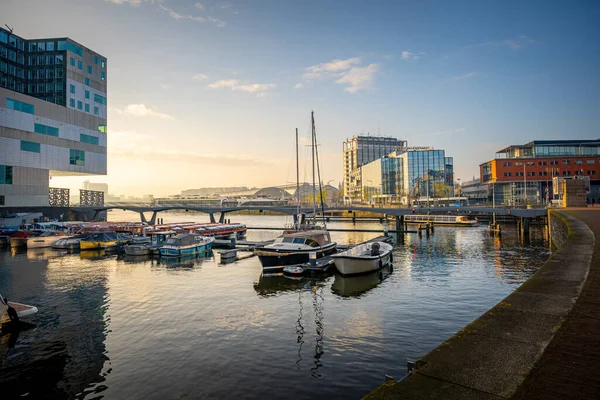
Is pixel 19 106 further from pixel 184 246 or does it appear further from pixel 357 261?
pixel 357 261

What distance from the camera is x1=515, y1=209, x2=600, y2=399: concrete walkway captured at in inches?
268

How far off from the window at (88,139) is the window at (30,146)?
12.8 meters

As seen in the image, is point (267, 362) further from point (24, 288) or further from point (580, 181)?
point (580, 181)

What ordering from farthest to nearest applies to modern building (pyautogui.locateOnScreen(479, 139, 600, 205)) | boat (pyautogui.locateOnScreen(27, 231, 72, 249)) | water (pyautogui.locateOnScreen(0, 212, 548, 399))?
modern building (pyautogui.locateOnScreen(479, 139, 600, 205)) → boat (pyautogui.locateOnScreen(27, 231, 72, 249)) → water (pyautogui.locateOnScreen(0, 212, 548, 399))

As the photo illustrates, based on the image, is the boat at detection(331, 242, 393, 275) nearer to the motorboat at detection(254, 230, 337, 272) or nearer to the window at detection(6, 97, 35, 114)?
the motorboat at detection(254, 230, 337, 272)

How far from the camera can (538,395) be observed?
6.68 m

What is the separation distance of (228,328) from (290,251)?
679 inches

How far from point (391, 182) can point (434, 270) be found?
156225 mm

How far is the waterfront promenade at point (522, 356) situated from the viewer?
23.0 ft

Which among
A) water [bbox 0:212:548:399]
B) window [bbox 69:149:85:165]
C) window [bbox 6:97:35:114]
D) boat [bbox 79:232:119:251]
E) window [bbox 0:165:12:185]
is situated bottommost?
water [bbox 0:212:548:399]

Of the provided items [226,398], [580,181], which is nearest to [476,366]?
[226,398]

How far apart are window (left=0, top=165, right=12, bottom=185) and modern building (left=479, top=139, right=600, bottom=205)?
132857mm

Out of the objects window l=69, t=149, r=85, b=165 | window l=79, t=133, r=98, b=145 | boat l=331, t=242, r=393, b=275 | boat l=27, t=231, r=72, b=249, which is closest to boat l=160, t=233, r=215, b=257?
boat l=27, t=231, r=72, b=249

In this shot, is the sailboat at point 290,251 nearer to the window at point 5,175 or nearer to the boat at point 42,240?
the boat at point 42,240
